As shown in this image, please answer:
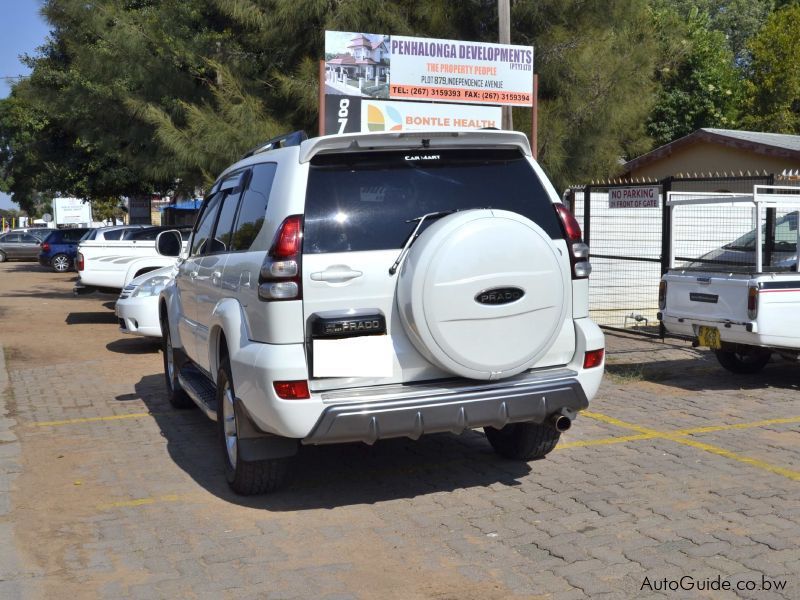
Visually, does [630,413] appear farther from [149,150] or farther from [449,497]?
[149,150]

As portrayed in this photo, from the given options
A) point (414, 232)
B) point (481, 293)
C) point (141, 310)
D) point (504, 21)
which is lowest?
point (141, 310)

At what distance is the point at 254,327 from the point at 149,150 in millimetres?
15662

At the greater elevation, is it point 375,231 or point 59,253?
point 375,231

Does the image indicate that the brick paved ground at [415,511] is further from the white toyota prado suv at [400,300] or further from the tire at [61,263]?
the tire at [61,263]

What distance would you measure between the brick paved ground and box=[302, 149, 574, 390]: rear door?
2.99 ft

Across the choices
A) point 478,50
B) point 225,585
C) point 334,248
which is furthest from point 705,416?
point 478,50

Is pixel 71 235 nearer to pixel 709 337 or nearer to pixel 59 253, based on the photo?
pixel 59 253

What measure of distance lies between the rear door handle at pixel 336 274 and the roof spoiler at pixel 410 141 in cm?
69

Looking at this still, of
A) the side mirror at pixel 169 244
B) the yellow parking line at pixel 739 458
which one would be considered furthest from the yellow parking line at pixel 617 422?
the side mirror at pixel 169 244

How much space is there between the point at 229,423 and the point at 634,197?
324 inches

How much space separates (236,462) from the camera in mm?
5844

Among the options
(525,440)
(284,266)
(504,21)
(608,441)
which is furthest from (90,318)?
(284,266)

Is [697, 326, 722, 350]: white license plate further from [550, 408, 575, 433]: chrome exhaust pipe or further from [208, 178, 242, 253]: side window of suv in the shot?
[208, 178, 242, 253]: side window of suv

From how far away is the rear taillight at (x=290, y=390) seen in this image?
16.8 feet
